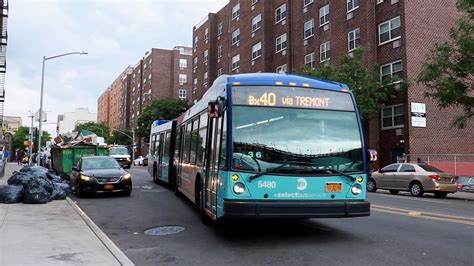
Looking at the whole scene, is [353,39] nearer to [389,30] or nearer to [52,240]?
[389,30]

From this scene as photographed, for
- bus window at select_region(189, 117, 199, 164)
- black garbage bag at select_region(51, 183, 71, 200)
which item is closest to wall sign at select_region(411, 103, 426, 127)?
bus window at select_region(189, 117, 199, 164)

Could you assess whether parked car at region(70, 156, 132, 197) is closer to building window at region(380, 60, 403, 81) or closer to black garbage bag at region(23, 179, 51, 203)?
black garbage bag at region(23, 179, 51, 203)

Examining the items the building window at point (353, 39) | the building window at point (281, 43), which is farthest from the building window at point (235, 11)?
the building window at point (353, 39)

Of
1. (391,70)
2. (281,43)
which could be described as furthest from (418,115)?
(281,43)

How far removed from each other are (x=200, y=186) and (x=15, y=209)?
5397mm

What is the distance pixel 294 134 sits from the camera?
816 centimetres

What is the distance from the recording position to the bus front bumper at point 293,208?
764 centimetres

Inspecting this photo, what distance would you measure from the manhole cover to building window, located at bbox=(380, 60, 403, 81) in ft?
75.1

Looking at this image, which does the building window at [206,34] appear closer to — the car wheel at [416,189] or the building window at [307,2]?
the building window at [307,2]

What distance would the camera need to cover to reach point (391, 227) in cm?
990

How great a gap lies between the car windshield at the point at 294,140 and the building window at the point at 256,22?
3984 centimetres

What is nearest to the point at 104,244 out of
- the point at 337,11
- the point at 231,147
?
the point at 231,147

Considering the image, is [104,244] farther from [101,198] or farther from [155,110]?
[155,110]

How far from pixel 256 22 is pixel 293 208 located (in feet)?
138
